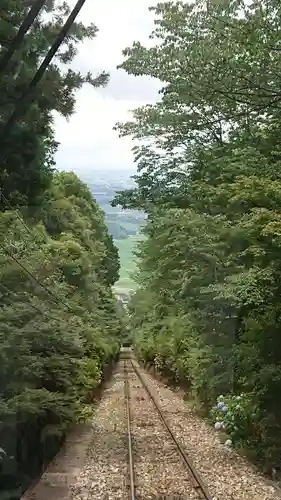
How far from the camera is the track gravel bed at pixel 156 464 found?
8789 mm

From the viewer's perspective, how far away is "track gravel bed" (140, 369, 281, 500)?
342 inches

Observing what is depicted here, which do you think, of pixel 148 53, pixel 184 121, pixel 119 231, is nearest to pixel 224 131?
pixel 184 121

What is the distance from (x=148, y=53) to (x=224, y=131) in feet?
11.0

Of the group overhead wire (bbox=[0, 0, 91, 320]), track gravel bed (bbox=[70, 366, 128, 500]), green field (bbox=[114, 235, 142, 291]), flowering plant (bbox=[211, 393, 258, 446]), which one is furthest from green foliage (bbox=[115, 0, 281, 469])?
green field (bbox=[114, 235, 142, 291])

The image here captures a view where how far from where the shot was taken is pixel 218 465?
10.4 m

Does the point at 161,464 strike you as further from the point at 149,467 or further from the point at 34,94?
the point at 34,94

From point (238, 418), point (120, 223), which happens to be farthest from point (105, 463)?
point (120, 223)

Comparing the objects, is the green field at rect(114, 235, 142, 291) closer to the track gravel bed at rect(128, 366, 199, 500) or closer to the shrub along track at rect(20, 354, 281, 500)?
the track gravel bed at rect(128, 366, 199, 500)

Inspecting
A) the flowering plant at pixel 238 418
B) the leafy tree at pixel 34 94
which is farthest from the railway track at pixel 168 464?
the leafy tree at pixel 34 94

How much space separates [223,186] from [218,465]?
5.77 metres

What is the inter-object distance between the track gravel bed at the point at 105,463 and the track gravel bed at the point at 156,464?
0.93 feet

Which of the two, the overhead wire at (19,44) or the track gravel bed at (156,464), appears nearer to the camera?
the overhead wire at (19,44)

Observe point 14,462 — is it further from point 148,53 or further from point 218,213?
point 148,53

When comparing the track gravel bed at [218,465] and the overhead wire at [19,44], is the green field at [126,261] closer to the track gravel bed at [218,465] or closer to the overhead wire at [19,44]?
the track gravel bed at [218,465]
